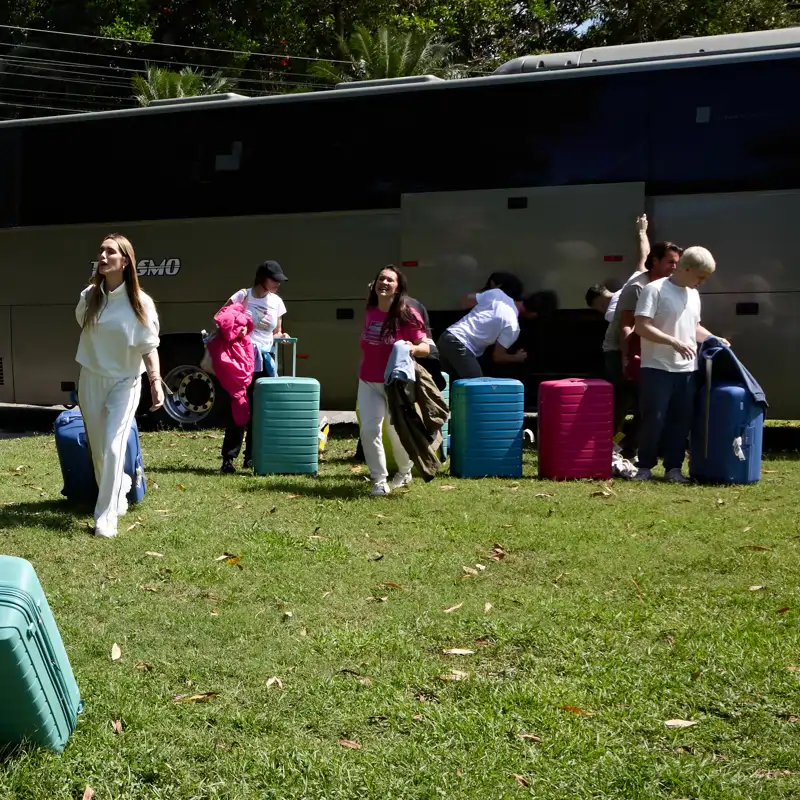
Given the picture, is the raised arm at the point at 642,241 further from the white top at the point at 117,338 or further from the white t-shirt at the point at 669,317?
the white top at the point at 117,338

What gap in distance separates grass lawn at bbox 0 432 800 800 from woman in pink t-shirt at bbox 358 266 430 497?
17.3 inches

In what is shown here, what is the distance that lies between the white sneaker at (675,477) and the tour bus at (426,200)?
2607mm

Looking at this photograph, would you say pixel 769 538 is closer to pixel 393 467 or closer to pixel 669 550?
pixel 669 550

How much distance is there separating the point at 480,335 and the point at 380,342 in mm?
2287

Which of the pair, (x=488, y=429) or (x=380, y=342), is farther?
(x=488, y=429)

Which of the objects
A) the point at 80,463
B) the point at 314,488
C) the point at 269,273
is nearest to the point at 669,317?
the point at 314,488

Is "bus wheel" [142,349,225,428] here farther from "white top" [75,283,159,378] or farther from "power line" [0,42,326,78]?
"power line" [0,42,326,78]

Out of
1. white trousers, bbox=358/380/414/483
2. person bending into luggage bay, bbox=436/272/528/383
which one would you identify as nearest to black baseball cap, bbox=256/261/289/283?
person bending into luggage bay, bbox=436/272/528/383

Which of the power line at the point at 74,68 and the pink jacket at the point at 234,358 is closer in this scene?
the pink jacket at the point at 234,358

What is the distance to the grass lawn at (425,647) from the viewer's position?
144 inches

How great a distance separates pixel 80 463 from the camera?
318 inches

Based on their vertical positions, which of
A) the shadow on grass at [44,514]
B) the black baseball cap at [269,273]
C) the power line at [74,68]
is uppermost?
the power line at [74,68]

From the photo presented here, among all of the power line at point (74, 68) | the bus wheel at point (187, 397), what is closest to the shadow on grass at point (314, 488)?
the bus wheel at point (187, 397)

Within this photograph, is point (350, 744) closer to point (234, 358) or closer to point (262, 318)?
point (234, 358)
